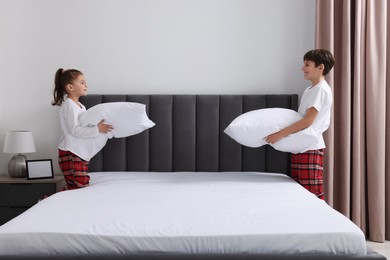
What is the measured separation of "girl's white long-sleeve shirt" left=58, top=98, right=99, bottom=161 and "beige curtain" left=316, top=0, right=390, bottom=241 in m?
1.85

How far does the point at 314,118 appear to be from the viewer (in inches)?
139

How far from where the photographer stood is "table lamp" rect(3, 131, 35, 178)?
4008 millimetres

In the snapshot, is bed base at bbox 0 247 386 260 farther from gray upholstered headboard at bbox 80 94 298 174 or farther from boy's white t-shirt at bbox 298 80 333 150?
gray upholstered headboard at bbox 80 94 298 174

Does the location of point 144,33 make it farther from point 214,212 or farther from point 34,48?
point 214,212

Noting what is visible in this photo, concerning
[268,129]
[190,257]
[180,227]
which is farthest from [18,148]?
[190,257]

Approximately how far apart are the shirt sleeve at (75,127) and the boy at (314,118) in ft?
4.04

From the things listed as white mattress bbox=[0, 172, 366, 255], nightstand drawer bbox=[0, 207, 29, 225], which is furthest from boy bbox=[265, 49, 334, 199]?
nightstand drawer bbox=[0, 207, 29, 225]

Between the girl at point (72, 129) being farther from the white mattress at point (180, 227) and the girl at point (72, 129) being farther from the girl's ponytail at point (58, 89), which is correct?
the white mattress at point (180, 227)

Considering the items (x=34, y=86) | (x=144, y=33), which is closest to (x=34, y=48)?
(x=34, y=86)

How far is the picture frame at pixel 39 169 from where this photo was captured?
400 centimetres

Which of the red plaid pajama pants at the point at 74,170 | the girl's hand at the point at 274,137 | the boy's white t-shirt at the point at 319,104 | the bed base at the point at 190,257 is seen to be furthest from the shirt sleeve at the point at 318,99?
the red plaid pajama pants at the point at 74,170

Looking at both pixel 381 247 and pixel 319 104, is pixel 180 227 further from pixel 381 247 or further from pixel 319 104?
pixel 381 247

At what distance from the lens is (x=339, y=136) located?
411 cm

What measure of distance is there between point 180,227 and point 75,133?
1.54 m
